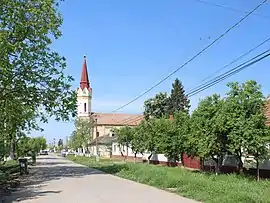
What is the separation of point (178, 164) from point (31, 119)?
14259 millimetres

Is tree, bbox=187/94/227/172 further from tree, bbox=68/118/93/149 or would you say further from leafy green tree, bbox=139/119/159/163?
tree, bbox=68/118/93/149

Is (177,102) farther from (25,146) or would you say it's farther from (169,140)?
(169,140)

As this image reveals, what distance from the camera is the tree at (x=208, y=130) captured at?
78.0ft

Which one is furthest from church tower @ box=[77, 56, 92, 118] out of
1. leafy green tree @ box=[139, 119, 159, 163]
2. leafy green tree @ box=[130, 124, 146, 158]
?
leafy green tree @ box=[139, 119, 159, 163]

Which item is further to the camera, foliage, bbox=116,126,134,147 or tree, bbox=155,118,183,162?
foliage, bbox=116,126,134,147

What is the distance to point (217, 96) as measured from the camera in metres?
24.9

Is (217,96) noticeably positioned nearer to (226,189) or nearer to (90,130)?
(226,189)

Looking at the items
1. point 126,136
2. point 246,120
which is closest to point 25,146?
point 126,136

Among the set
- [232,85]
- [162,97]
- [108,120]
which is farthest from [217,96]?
[108,120]

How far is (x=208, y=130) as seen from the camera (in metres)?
24.4

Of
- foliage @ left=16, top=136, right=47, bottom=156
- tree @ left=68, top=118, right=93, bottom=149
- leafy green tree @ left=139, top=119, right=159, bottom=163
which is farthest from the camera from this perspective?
tree @ left=68, top=118, right=93, bottom=149

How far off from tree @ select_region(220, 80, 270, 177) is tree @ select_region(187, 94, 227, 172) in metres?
0.90

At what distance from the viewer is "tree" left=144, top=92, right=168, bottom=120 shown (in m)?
90.9

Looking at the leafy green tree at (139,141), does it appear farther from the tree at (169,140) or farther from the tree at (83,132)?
the tree at (83,132)
